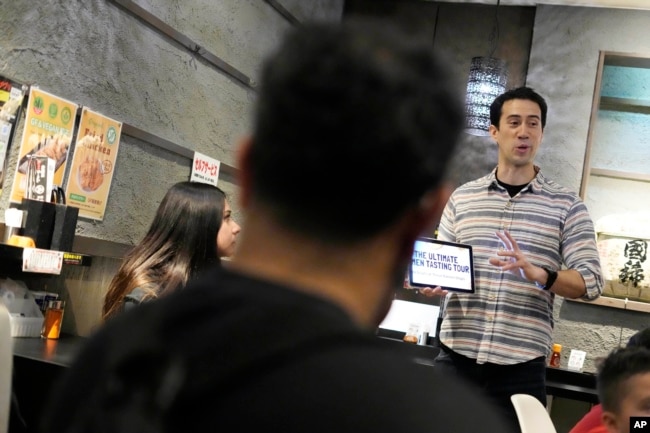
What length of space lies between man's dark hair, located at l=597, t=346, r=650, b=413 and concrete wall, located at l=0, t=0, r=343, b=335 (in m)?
2.29

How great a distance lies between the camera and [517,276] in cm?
262

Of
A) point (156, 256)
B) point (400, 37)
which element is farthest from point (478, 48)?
point (400, 37)

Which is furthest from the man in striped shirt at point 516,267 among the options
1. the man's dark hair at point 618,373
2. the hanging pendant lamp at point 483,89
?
the hanging pendant lamp at point 483,89

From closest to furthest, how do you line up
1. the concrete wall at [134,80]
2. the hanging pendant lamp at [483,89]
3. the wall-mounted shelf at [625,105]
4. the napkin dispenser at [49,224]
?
the napkin dispenser at [49,224] < the concrete wall at [134,80] < the hanging pendant lamp at [483,89] < the wall-mounted shelf at [625,105]

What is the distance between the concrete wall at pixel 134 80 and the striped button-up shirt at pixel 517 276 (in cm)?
180

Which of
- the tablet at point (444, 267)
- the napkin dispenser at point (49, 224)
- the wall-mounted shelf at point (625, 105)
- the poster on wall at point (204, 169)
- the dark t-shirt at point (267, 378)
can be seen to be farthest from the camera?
the wall-mounted shelf at point (625, 105)

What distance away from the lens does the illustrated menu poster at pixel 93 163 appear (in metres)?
3.50

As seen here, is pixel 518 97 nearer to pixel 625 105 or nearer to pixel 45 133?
pixel 45 133

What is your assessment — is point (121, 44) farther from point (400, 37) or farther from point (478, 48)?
point (400, 37)

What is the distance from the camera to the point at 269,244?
592 mm

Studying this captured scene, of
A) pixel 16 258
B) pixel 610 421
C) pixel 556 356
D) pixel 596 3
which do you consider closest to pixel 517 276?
pixel 610 421

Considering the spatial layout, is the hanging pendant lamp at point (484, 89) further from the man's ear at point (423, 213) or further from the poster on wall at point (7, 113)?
the man's ear at point (423, 213)

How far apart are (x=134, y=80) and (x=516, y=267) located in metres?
2.22

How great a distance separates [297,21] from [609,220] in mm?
2475
